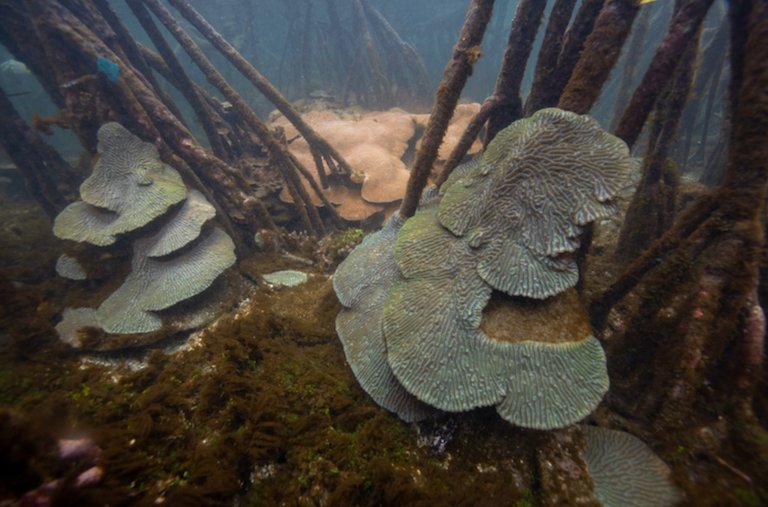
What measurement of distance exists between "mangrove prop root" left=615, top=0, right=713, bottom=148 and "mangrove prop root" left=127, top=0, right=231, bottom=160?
7495mm

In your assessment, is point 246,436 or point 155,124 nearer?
point 246,436

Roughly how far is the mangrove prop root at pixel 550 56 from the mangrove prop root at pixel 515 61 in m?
0.15

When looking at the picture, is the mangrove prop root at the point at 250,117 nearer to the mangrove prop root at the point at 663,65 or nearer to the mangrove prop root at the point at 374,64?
the mangrove prop root at the point at 663,65

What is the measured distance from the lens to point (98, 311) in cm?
394

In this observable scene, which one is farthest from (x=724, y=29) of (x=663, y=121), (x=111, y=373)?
(x=111, y=373)

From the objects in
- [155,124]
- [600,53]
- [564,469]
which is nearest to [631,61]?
[600,53]

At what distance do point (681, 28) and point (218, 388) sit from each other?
473cm

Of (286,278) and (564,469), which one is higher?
(564,469)

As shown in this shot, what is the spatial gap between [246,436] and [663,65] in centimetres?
439

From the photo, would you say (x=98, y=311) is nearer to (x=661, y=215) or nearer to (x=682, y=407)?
(x=682, y=407)

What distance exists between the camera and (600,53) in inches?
105

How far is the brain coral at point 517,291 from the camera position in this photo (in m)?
2.23

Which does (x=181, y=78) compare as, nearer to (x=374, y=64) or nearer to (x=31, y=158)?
(x=31, y=158)

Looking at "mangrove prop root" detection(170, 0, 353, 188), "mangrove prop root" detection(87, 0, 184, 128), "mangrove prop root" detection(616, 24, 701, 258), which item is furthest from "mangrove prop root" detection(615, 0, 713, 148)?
"mangrove prop root" detection(87, 0, 184, 128)
